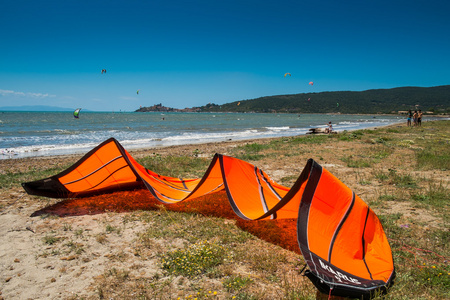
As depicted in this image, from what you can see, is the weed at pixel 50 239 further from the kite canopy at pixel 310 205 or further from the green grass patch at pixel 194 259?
the green grass patch at pixel 194 259

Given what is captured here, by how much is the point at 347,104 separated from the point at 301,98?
37340mm

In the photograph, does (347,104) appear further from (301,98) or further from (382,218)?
(382,218)

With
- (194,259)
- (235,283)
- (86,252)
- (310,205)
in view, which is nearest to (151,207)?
(86,252)

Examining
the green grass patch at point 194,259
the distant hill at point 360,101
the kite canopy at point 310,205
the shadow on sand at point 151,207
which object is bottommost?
the green grass patch at point 194,259

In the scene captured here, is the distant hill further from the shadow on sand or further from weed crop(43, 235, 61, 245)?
weed crop(43, 235, 61, 245)

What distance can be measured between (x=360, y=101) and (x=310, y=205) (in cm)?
16622

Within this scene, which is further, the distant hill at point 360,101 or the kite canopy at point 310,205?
the distant hill at point 360,101

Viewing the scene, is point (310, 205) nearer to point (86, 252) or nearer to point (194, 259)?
point (194, 259)

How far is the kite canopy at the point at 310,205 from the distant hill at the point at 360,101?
380 feet

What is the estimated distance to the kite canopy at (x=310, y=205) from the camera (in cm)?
320

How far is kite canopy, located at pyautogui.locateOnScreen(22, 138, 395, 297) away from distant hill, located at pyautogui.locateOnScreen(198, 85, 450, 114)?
11598cm

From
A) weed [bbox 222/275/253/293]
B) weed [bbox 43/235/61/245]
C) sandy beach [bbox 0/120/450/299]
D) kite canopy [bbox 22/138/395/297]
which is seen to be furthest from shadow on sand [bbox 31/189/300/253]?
weed [bbox 222/275/253/293]

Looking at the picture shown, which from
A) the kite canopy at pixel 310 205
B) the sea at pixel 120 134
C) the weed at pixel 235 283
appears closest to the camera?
the kite canopy at pixel 310 205

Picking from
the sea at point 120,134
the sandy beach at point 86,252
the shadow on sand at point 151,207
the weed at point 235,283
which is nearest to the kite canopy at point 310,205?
the shadow on sand at point 151,207
